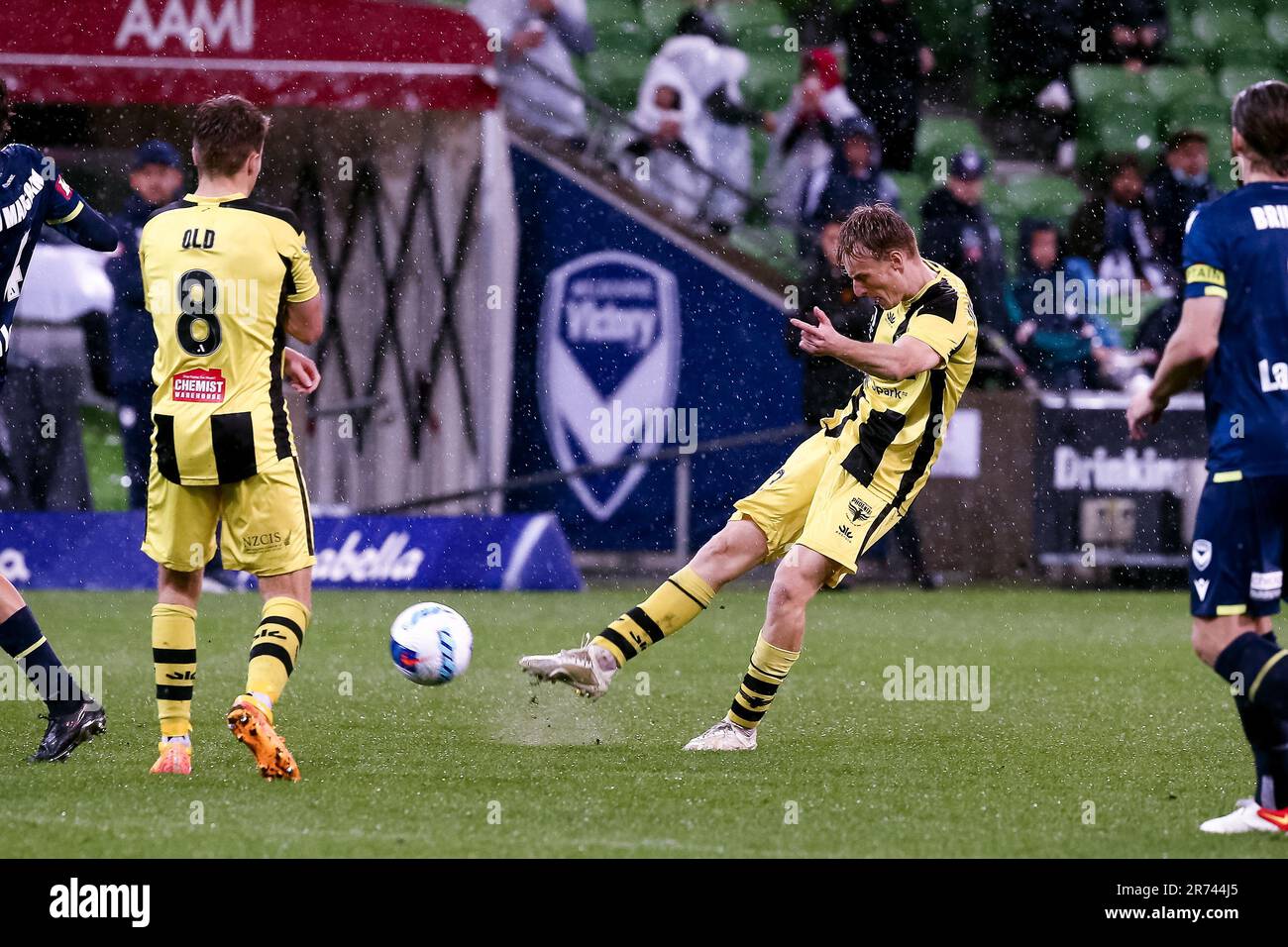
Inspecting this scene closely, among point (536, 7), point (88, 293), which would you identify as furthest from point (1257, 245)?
point (536, 7)

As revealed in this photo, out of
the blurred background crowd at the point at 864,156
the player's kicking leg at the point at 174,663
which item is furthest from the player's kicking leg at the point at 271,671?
the blurred background crowd at the point at 864,156

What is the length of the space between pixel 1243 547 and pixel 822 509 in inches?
74.9

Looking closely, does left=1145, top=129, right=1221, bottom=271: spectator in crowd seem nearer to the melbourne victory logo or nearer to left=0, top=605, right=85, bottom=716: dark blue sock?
the melbourne victory logo

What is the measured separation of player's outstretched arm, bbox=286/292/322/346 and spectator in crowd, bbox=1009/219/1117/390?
864 cm

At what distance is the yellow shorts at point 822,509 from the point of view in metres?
6.52

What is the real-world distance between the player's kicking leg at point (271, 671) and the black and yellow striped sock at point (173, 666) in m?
0.20

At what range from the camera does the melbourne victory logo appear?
44.1 feet

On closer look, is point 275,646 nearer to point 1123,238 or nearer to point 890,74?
point 1123,238

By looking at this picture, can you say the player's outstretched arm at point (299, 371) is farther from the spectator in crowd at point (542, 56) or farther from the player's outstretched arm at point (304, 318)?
the spectator in crowd at point (542, 56)

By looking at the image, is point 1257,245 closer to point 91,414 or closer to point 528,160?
point 528,160

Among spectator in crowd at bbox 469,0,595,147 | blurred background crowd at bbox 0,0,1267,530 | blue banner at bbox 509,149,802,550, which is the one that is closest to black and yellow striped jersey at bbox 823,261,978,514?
blurred background crowd at bbox 0,0,1267,530

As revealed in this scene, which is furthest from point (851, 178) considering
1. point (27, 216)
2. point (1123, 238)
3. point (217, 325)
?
point (217, 325)

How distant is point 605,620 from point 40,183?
16.1ft

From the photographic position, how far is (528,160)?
13.4m
